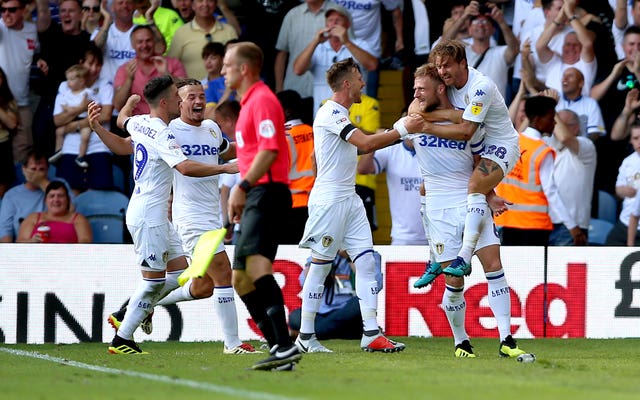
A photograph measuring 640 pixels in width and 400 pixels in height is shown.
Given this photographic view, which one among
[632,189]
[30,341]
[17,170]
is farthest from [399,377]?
[17,170]

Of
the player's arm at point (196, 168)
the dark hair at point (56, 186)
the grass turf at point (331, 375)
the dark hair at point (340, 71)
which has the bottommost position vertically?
the grass turf at point (331, 375)

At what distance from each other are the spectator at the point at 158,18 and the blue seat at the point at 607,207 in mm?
6339

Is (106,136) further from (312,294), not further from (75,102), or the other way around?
(75,102)

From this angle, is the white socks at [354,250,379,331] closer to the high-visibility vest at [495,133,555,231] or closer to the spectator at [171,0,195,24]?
the high-visibility vest at [495,133,555,231]

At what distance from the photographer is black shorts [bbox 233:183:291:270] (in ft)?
29.5

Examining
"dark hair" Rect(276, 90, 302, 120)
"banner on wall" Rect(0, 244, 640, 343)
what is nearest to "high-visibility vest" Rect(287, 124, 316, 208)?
"dark hair" Rect(276, 90, 302, 120)

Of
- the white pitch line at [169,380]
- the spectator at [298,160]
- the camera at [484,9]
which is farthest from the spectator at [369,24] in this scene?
the white pitch line at [169,380]

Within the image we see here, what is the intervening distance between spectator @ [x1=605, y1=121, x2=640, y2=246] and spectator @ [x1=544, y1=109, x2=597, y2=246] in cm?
40

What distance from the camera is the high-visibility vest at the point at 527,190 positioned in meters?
14.9

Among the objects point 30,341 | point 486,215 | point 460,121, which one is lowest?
point 30,341

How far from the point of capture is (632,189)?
52.4 feet

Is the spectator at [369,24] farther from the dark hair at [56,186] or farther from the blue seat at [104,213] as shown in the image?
the dark hair at [56,186]

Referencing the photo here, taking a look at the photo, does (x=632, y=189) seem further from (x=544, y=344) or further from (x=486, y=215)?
(x=486, y=215)

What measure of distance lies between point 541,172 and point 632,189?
5.59ft
